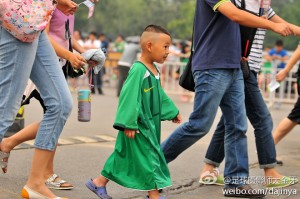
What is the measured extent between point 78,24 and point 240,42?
71609 millimetres

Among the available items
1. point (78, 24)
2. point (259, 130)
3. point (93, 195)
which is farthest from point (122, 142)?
point (78, 24)

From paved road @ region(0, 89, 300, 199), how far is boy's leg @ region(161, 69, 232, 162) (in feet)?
1.67

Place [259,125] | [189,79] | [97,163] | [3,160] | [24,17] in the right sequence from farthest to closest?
[97,163] < [259,125] < [189,79] < [3,160] < [24,17]

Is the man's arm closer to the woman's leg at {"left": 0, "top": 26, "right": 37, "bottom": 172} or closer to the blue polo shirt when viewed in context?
the blue polo shirt

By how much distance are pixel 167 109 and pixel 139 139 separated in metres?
0.38

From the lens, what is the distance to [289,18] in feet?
271

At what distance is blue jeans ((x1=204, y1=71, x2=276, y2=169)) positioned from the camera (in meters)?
6.46

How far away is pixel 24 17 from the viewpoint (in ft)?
16.4

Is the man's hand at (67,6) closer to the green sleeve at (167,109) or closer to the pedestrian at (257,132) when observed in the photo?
the green sleeve at (167,109)

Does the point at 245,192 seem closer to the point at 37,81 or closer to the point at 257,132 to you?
the point at 257,132

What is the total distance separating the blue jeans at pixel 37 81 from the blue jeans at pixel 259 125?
1.80 metres

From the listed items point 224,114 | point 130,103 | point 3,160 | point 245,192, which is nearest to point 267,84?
point 224,114

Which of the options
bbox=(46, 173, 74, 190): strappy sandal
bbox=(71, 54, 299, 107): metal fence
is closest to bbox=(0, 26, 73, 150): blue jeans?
bbox=(46, 173, 74, 190): strappy sandal

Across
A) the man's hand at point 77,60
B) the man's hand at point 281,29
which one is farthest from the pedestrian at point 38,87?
the man's hand at point 281,29
